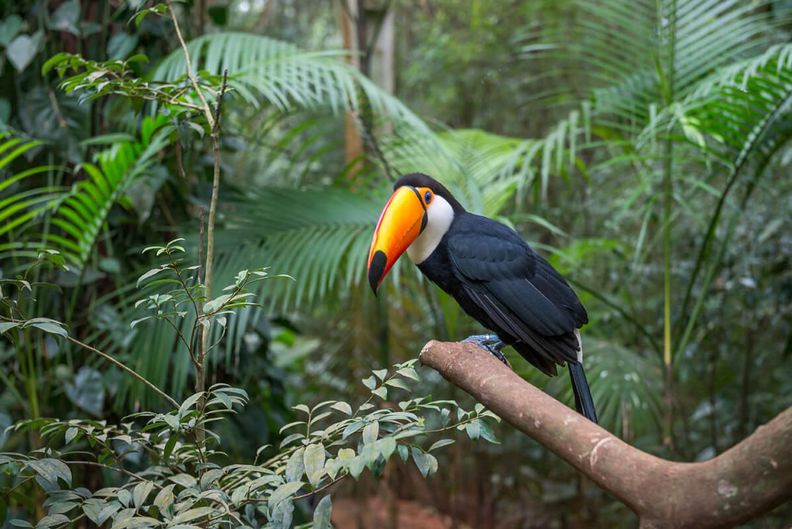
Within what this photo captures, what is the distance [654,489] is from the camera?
2.99ft

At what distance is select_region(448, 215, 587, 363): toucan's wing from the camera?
1660mm

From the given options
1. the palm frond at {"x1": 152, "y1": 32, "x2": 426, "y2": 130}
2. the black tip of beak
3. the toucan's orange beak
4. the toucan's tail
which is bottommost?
the toucan's tail

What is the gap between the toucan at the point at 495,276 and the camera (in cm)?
165

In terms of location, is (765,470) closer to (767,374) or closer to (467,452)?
(767,374)

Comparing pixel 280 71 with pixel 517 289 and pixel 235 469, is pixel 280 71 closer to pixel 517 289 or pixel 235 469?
pixel 517 289

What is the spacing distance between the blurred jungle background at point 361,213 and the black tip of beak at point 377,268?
1.42ft

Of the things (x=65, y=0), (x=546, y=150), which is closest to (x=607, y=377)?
(x=546, y=150)

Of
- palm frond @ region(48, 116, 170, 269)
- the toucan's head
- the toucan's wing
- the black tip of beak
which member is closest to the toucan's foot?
the toucan's wing

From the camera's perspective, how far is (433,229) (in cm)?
174

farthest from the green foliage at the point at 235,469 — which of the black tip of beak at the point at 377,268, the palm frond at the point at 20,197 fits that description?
the palm frond at the point at 20,197

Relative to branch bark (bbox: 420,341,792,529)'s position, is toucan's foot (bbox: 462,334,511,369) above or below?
below

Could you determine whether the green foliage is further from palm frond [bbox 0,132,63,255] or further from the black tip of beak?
palm frond [bbox 0,132,63,255]

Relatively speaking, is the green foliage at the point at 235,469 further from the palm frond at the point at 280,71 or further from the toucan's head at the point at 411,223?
the palm frond at the point at 280,71

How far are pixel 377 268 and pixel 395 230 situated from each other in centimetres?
13
